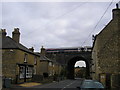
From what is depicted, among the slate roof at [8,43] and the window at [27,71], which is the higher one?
the slate roof at [8,43]

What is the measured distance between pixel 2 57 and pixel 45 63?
21418 millimetres

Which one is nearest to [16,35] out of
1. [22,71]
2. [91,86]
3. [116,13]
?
[22,71]

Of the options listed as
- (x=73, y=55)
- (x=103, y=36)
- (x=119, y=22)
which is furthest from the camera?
(x=73, y=55)

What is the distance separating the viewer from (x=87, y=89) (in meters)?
12.4

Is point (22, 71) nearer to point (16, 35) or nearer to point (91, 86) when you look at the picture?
point (16, 35)

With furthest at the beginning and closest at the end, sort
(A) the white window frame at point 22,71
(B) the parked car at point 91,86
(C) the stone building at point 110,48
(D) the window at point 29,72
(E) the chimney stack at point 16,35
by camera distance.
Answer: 1. (D) the window at point 29,72
2. (E) the chimney stack at point 16,35
3. (A) the white window frame at point 22,71
4. (C) the stone building at point 110,48
5. (B) the parked car at point 91,86

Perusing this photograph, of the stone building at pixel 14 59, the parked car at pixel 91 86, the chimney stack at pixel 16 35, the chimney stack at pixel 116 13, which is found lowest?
the parked car at pixel 91 86

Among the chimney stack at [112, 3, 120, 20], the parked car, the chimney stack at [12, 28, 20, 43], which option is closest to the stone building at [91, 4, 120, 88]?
Answer: the chimney stack at [112, 3, 120, 20]

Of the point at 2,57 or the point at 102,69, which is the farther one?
the point at 2,57

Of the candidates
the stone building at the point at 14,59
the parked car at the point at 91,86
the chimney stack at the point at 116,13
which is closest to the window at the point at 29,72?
the stone building at the point at 14,59

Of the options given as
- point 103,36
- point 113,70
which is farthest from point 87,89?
point 103,36

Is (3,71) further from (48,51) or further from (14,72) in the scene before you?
(48,51)

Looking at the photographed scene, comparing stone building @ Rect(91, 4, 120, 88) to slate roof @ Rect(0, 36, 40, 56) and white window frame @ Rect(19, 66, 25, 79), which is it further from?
slate roof @ Rect(0, 36, 40, 56)

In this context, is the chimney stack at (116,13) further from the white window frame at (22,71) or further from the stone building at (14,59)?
the white window frame at (22,71)
